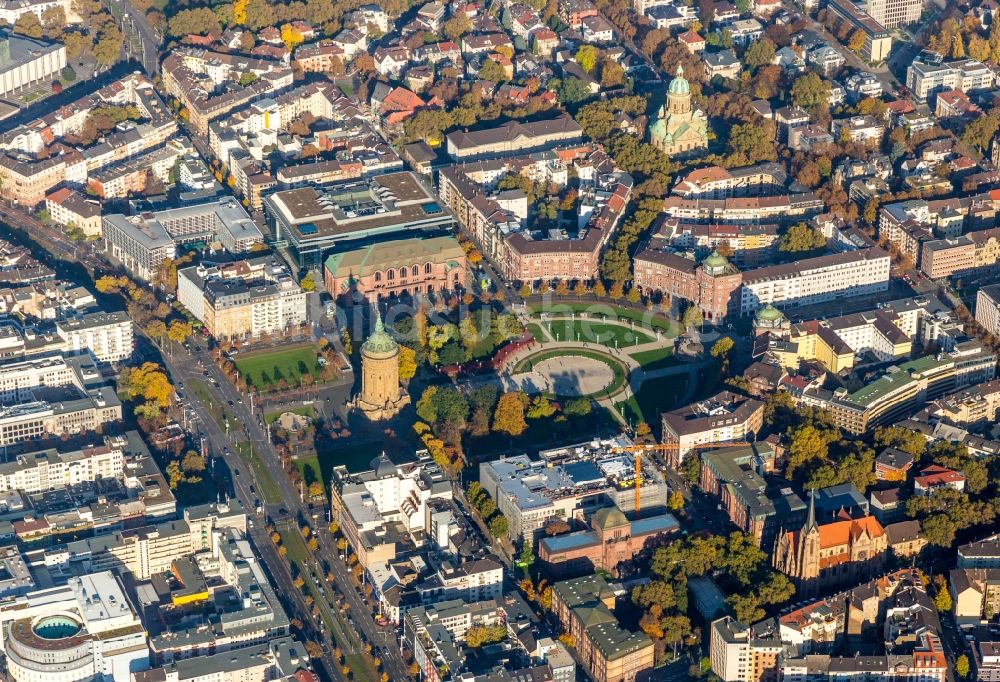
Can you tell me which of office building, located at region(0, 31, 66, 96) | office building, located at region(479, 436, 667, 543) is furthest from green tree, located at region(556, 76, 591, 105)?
office building, located at region(479, 436, 667, 543)

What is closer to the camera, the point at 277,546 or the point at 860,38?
the point at 277,546

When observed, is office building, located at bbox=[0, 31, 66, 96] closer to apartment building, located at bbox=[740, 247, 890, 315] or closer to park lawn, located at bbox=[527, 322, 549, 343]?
park lawn, located at bbox=[527, 322, 549, 343]

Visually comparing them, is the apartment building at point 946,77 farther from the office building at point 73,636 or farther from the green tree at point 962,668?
the office building at point 73,636

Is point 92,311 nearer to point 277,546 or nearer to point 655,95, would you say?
point 277,546

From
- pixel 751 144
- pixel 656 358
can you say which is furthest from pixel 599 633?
pixel 751 144

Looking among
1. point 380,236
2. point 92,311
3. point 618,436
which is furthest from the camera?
point 380,236

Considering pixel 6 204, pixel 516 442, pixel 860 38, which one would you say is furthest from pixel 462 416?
pixel 860 38
